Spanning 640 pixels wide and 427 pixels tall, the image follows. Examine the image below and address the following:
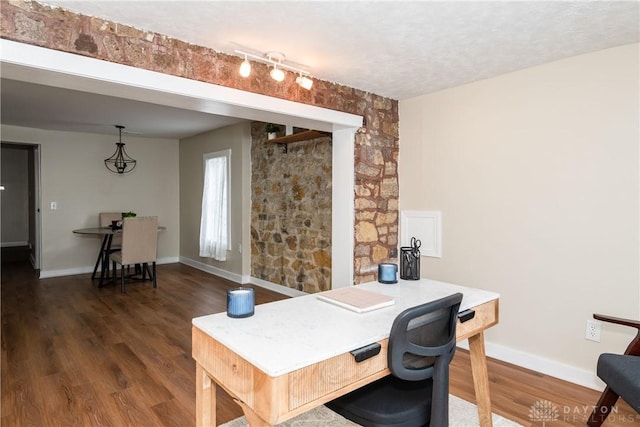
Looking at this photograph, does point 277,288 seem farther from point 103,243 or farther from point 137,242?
point 103,243

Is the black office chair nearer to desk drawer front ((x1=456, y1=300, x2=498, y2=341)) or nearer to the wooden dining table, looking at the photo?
desk drawer front ((x1=456, y1=300, x2=498, y2=341))

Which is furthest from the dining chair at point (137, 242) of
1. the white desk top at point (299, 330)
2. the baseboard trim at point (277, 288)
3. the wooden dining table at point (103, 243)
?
the white desk top at point (299, 330)

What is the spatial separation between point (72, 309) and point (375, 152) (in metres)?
3.71

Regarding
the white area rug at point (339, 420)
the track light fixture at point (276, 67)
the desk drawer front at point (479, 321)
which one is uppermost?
the track light fixture at point (276, 67)

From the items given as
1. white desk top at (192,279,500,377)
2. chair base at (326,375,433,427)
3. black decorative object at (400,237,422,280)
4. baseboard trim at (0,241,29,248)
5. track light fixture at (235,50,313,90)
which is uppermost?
track light fixture at (235,50,313,90)

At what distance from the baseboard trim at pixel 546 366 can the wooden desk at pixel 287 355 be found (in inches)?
52.6

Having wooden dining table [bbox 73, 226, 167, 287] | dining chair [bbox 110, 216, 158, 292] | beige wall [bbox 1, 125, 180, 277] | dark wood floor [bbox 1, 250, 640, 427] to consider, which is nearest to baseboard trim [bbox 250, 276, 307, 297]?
dark wood floor [bbox 1, 250, 640, 427]

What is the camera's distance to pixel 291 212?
4633 millimetres

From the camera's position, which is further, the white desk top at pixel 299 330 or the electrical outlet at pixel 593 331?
the electrical outlet at pixel 593 331

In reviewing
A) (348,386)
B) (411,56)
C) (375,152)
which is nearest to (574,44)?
(411,56)

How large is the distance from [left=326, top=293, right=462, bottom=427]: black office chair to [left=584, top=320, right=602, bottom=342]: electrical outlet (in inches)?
66.5

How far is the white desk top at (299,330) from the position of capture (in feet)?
3.62

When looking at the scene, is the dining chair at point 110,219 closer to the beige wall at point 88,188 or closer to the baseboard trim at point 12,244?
the beige wall at point 88,188

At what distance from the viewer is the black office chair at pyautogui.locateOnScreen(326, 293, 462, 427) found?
4.00 feet
